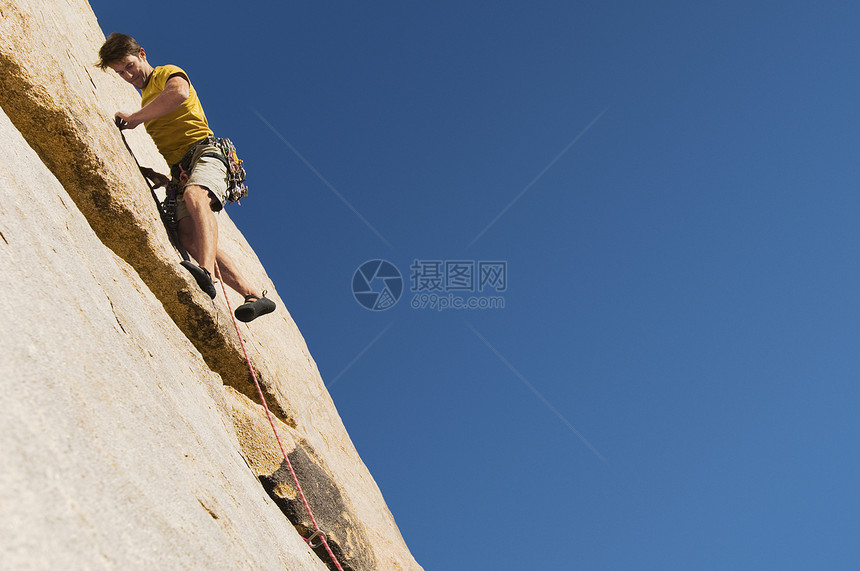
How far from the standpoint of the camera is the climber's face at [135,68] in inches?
229

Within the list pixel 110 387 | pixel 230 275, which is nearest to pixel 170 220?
pixel 230 275

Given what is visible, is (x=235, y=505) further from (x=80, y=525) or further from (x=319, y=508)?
(x=319, y=508)

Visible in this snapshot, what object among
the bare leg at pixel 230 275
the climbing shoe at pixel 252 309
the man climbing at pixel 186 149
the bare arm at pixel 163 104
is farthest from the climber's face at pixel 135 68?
the climbing shoe at pixel 252 309

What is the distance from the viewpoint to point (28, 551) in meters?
1.44

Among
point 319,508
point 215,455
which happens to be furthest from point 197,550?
point 319,508

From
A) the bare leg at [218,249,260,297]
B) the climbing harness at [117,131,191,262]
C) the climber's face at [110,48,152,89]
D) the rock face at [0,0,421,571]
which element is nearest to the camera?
the rock face at [0,0,421,571]

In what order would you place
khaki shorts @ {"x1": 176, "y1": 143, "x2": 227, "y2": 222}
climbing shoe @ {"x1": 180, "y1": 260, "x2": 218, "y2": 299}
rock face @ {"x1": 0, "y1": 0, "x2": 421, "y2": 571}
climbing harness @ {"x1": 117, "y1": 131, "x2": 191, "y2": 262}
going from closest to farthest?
rock face @ {"x1": 0, "y1": 0, "x2": 421, "y2": 571}
climbing shoe @ {"x1": 180, "y1": 260, "x2": 218, "y2": 299}
climbing harness @ {"x1": 117, "y1": 131, "x2": 191, "y2": 262}
khaki shorts @ {"x1": 176, "y1": 143, "x2": 227, "y2": 222}

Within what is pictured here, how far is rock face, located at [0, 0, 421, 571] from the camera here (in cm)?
175

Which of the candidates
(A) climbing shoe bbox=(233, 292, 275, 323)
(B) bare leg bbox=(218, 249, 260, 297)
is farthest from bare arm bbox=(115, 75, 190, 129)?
(A) climbing shoe bbox=(233, 292, 275, 323)

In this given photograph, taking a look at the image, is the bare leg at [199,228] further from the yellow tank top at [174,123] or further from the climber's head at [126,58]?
the climber's head at [126,58]

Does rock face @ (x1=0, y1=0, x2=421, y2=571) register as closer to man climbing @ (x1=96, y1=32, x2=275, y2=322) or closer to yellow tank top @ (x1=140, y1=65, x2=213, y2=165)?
man climbing @ (x1=96, y1=32, x2=275, y2=322)

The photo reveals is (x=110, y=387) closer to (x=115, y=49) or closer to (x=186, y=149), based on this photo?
(x=186, y=149)

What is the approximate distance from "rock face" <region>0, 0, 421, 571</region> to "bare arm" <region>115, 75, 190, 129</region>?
1.58ft

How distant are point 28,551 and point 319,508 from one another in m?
3.76
